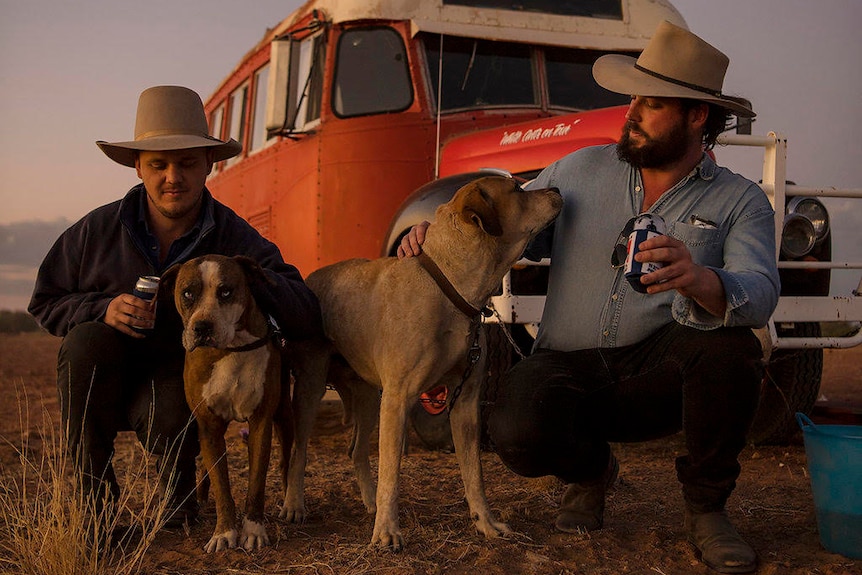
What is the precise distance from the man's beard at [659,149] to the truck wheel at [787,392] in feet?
8.49

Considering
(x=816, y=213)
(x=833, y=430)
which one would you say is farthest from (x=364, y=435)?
(x=816, y=213)

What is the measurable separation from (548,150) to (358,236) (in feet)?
5.47

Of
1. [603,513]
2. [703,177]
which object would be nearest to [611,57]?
[703,177]

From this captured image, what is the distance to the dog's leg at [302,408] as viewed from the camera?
12.7 ft

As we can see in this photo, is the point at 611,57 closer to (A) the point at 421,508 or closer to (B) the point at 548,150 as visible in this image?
(B) the point at 548,150

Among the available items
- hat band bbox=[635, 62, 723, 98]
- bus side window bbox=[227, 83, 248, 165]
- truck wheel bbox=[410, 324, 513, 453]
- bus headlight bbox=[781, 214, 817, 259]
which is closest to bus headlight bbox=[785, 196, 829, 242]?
bus headlight bbox=[781, 214, 817, 259]

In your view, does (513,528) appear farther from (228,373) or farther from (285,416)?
(228,373)

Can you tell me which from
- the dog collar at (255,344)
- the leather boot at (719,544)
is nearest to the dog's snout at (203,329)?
the dog collar at (255,344)

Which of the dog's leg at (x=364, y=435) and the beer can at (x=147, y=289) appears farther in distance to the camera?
the dog's leg at (x=364, y=435)

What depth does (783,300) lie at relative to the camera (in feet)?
16.9

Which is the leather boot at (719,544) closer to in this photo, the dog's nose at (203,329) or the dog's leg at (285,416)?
the dog's leg at (285,416)

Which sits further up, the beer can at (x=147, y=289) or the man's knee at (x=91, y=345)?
the beer can at (x=147, y=289)

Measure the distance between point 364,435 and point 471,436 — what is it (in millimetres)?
690

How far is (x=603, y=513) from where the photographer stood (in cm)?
379
